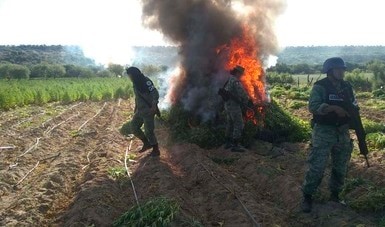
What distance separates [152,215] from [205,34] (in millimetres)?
8461

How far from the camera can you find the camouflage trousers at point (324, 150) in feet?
19.9

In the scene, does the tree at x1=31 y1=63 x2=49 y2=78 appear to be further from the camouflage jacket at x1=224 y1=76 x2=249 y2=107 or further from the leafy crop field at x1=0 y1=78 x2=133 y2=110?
the camouflage jacket at x1=224 y1=76 x2=249 y2=107

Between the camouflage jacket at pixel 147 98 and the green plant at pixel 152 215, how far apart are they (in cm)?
400

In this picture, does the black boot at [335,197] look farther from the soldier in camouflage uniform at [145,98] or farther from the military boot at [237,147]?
the soldier in camouflage uniform at [145,98]

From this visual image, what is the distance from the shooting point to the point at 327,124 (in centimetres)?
600

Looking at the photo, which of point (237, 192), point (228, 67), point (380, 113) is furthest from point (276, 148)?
point (380, 113)

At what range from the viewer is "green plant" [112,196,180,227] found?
5363 millimetres

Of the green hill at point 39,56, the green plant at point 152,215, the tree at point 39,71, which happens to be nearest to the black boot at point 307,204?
the green plant at point 152,215

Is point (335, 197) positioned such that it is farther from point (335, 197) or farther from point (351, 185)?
point (351, 185)

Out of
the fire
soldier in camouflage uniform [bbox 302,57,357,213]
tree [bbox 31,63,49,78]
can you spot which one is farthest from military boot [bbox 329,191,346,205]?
tree [bbox 31,63,49,78]

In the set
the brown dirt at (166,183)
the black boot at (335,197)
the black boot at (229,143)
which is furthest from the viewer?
the black boot at (229,143)

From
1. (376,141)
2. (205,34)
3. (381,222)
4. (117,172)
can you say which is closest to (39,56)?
(205,34)

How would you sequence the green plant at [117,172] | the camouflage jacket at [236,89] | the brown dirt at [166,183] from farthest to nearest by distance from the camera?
the camouflage jacket at [236,89]
the green plant at [117,172]
the brown dirt at [166,183]

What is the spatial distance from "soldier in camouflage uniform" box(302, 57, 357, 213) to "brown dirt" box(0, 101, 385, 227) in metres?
0.59
